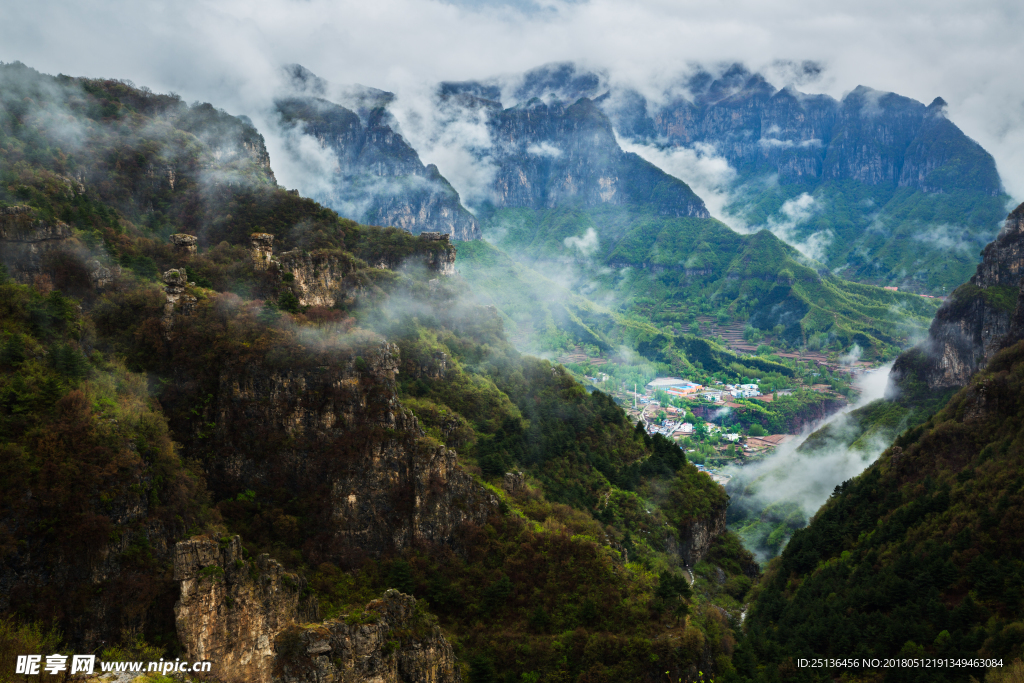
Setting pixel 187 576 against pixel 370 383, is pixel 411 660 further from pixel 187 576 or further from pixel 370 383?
pixel 370 383

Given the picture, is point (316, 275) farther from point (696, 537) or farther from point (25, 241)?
point (696, 537)

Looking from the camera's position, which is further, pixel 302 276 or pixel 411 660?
pixel 302 276

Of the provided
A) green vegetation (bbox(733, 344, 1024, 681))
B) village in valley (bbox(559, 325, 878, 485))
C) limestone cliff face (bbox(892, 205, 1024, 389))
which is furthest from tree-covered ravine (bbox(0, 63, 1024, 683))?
village in valley (bbox(559, 325, 878, 485))

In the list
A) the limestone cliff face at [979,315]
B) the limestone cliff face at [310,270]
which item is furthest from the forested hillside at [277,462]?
the limestone cliff face at [979,315]

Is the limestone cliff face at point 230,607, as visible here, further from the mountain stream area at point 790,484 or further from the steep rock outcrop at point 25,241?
the mountain stream area at point 790,484

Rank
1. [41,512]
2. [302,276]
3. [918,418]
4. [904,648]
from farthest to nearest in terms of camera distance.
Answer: [918,418], [302,276], [904,648], [41,512]

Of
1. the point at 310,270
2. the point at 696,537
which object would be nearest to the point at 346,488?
the point at 310,270

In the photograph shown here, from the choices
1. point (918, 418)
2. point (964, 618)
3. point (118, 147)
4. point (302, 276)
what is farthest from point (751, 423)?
point (118, 147)

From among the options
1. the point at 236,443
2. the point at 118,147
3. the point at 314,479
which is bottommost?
the point at 314,479
